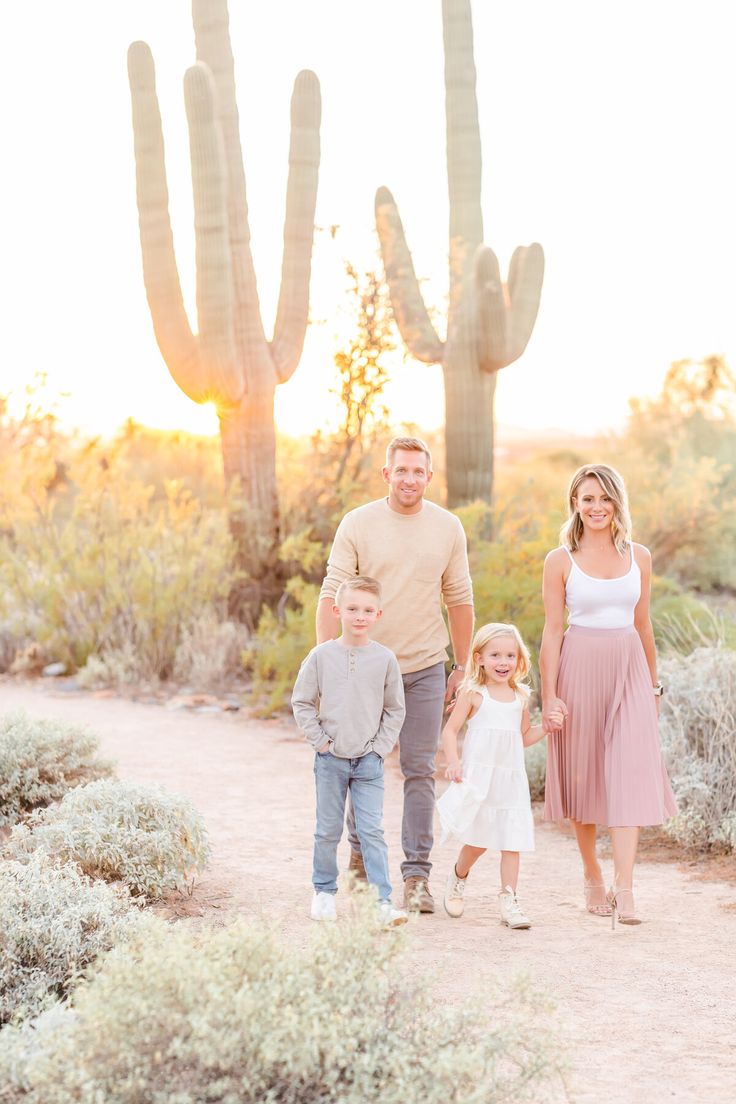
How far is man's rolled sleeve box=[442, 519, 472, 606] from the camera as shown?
17.7 feet

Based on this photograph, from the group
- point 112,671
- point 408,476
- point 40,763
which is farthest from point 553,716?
point 112,671

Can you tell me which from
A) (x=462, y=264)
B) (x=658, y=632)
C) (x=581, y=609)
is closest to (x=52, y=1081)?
(x=581, y=609)

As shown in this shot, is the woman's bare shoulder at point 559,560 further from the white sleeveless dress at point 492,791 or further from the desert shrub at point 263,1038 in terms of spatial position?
the desert shrub at point 263,1038

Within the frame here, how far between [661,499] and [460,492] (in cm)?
474

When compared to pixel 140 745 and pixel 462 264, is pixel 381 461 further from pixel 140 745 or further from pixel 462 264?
pixel 140 745

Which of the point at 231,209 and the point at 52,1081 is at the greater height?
the point at 231,209

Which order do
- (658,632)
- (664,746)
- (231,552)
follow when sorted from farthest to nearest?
(231,552) → (658,632) → (664,746)

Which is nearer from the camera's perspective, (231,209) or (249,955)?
(249,955)

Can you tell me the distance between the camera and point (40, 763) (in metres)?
7.00

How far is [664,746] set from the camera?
23.4 ft

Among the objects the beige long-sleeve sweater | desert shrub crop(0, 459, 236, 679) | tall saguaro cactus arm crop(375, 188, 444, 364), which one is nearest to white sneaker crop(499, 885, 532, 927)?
the beige long-sleeve sweater

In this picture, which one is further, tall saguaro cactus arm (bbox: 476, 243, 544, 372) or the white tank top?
tall saguaro cactus arm (bbox: 476, 243, 544, 372)

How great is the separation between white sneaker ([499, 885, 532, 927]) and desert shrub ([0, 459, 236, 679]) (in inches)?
291

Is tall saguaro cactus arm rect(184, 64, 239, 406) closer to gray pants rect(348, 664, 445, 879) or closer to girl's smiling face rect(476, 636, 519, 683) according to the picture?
gray pants rect(348, 664, 445, 879)
